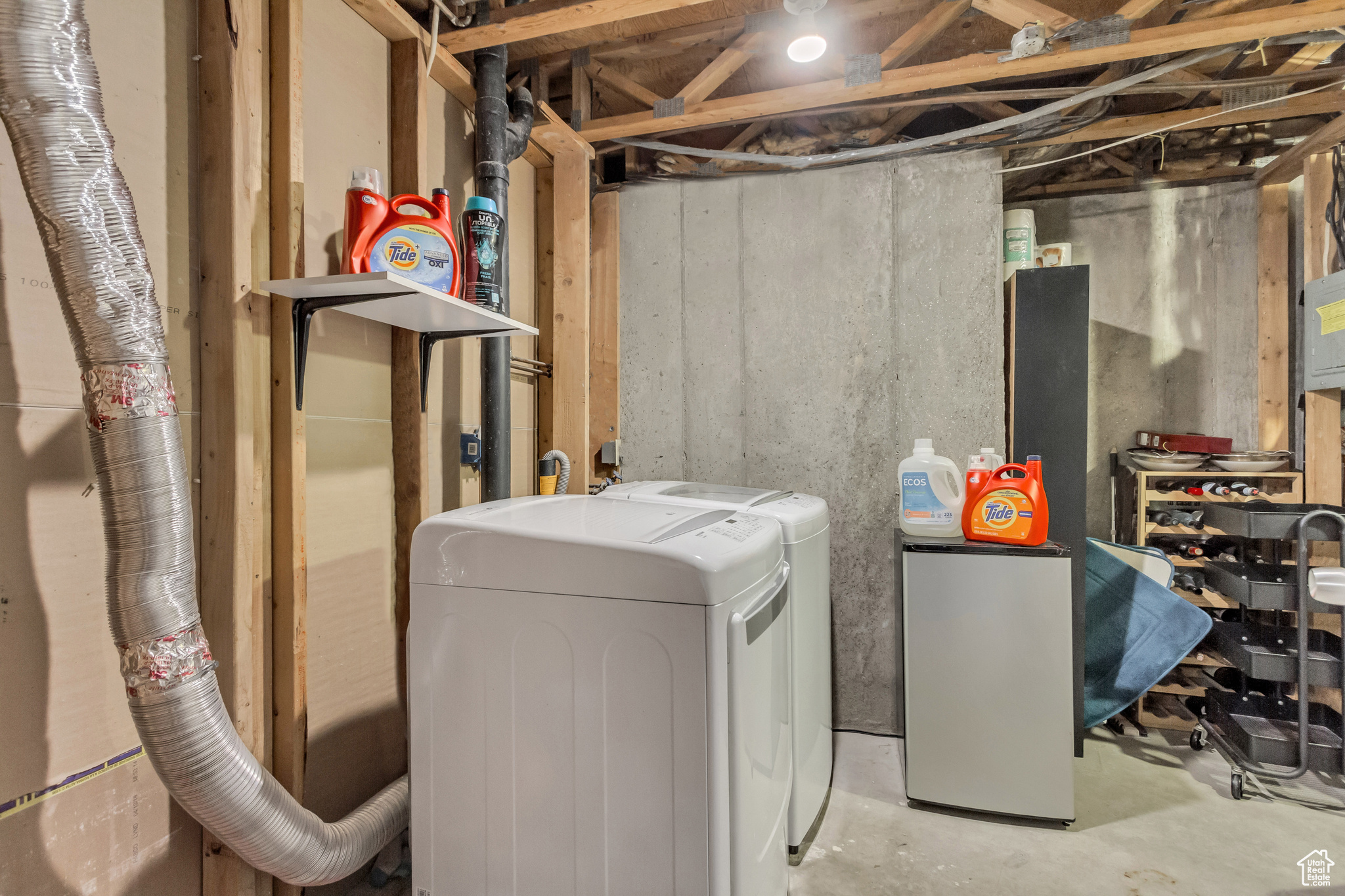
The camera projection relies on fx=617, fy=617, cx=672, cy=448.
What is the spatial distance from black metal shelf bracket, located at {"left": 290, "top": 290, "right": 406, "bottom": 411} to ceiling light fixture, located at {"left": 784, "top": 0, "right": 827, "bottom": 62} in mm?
1397

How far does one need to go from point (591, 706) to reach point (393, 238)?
115cm

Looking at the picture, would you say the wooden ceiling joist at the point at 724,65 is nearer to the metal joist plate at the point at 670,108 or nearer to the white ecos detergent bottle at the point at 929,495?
the metal joist plate at the point at 670,108

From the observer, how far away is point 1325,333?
2.44 meters

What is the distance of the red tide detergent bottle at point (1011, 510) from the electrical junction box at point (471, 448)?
5.39ft

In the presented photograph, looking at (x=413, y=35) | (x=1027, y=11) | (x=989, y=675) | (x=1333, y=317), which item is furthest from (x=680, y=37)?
(x=1333, y=317)

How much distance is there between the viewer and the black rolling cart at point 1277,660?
2004 mm

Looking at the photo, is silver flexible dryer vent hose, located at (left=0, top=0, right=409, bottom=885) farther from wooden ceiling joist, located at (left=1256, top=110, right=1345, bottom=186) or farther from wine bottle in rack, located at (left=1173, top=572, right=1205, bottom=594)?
wooden ceiling joist, located at (left=1256, top=110, right=1345, bottom=186)

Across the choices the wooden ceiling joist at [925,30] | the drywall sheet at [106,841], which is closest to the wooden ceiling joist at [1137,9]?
the wooden ceiling joist at [925,30]

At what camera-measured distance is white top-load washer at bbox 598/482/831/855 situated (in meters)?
1.73

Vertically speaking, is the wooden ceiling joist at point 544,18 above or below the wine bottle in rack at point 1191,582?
above

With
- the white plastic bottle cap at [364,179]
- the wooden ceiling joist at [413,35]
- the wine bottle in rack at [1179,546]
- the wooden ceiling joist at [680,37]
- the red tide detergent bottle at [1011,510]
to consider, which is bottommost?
the wine bottle in rack at [1179,546]

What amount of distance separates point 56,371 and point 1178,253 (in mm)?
4052

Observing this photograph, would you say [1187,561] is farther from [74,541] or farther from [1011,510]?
[74,541]

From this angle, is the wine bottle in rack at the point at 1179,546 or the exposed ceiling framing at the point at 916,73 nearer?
the exposed ceiling framing at the point at 916,73
